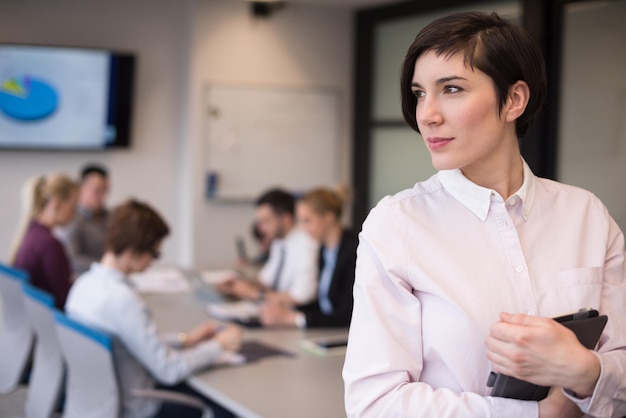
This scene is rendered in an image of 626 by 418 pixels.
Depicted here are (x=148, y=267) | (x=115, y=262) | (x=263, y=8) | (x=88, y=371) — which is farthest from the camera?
(x=263, y=8)

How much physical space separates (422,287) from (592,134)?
4.01 metres

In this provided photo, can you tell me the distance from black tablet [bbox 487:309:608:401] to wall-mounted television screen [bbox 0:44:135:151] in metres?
6.14

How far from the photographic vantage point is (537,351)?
4.11 feet

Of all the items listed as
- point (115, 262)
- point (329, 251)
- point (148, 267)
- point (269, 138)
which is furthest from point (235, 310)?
point (269, 138)

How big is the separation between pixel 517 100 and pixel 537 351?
1.44 ft

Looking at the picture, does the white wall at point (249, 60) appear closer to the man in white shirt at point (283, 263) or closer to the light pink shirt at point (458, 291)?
the man in white shirt at point (283, 263)

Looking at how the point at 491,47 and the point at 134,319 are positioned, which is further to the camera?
the point at 134,319

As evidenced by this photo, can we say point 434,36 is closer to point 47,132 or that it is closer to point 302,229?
point 302,229

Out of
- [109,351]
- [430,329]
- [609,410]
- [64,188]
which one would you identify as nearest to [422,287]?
[430,329]

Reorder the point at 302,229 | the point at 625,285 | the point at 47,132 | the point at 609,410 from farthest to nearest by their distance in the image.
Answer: the point at 47,132 → the point at 302,229 → the point at 625,285 → the point at 609,410

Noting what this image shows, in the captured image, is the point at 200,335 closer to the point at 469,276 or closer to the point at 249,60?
the point at 469,276

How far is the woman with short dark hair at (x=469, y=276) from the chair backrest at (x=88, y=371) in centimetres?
162

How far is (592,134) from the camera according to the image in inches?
198

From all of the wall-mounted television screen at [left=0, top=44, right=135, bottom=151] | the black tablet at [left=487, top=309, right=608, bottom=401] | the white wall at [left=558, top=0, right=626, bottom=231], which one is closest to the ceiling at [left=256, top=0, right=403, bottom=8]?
the wall-mounted television screen at [left=0, top=44, right=135, bottom=151]
